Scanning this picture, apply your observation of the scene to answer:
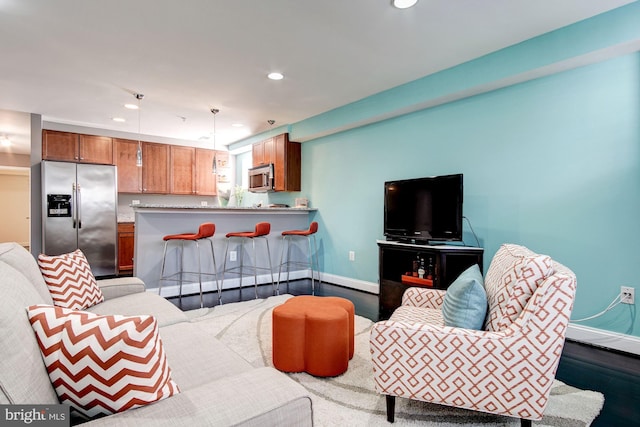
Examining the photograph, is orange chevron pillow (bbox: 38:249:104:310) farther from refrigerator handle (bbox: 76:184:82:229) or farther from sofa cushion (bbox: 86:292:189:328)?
refrigerator handle (bbox: 76:184:82:229)

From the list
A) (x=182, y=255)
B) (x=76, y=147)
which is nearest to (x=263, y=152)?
(x=182, y=255)

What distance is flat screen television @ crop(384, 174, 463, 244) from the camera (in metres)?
3.19

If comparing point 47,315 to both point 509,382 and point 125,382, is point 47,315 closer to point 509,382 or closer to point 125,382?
point 125,382

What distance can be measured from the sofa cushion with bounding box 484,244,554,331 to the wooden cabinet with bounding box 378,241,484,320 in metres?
1.38

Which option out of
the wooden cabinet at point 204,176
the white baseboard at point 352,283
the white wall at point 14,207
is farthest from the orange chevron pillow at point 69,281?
the white wall at point 14,207

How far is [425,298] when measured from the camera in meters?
2.32

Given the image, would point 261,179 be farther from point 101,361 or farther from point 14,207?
point 14,207

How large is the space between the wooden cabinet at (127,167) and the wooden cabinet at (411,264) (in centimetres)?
478

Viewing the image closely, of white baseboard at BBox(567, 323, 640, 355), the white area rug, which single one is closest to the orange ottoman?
the white area rug

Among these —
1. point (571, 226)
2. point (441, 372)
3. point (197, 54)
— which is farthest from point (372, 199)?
point (441, 372)

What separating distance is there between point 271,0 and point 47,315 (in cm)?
225

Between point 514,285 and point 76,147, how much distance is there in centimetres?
657

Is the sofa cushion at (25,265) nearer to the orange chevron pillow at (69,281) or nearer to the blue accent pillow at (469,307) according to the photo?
the orange chevron pillow at (69,281)

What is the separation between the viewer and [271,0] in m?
2.27
